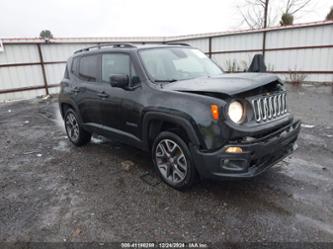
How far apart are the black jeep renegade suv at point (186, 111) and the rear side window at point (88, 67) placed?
0.02 m

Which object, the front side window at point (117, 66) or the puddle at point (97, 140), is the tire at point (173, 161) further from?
the puddle at point (97, 140)

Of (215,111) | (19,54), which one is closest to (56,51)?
(19,54)

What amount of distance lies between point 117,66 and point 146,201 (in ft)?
6.97

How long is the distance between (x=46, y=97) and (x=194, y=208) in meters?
11.6

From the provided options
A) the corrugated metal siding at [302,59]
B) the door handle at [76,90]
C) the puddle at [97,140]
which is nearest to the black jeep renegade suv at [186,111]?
the door handle at [76,90]

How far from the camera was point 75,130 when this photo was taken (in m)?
5.29

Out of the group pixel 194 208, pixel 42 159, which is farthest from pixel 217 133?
pixel 42 159

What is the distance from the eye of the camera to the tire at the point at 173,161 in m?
3.07

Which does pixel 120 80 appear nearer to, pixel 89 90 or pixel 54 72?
pixel 89 90

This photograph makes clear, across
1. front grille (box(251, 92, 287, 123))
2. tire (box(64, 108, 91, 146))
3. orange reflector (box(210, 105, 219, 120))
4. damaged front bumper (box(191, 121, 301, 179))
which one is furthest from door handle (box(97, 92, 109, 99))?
front grille (box(251, 92, 287, 123))

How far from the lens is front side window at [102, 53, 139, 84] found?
3.68 metres

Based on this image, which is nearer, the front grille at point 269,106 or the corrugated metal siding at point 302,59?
the front grille at point 269,106

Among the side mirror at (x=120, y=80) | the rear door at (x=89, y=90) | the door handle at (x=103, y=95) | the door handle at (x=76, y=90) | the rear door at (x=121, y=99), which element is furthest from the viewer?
the door handle at (x=76, y=90)

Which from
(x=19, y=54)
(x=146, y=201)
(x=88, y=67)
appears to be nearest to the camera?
(x=146, y=201)
